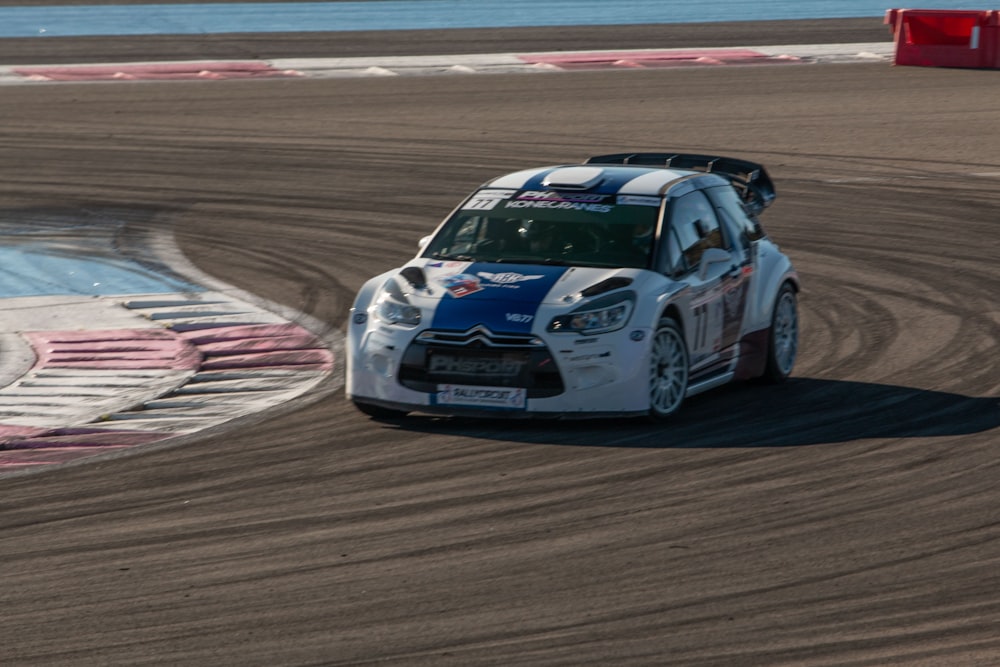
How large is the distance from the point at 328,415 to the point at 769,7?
35.6 m

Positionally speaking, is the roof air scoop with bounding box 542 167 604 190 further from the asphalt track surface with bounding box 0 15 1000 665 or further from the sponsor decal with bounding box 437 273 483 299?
the asphalt track surface with bounding box 0 15 1000 665

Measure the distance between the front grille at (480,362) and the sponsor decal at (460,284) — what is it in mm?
315

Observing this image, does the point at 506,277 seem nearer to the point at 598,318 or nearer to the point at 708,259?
the point at 598,318

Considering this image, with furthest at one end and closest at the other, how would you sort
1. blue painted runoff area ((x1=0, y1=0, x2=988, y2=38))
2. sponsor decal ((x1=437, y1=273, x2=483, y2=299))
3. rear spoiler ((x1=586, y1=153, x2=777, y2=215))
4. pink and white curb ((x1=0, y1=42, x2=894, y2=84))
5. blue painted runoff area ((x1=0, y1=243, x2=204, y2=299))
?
1. blue painted runoff area ((x1=0, y1=0, x2=988, y2=38))
2. pink and white curb ((x1=0, y1=42, x2=894, y2=84))
3. blue painted runoff area ((x1=0, y1=243, x2=204, y2=299))
4. rear spoiler ((x1=586, y1=153, x2=777, y2=215))
5. sponsor decal ((x1=437, y1=273, x2=483, y2=299))

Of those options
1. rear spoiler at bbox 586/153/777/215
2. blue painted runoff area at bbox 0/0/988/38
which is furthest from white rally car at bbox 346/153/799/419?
blue painted runoff area at bbox 0/0/988/38

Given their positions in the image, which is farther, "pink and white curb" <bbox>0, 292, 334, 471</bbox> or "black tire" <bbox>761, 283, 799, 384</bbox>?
"black tire" <bbox>761, 283, 799, 384</bbox>

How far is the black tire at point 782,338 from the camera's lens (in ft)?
37.5

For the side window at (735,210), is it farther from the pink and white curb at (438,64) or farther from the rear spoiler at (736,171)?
the pink and white curb at (438,64)

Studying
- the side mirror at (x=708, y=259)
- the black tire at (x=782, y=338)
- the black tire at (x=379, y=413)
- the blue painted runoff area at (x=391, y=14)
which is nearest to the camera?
the black tire at (x=379, y=413)

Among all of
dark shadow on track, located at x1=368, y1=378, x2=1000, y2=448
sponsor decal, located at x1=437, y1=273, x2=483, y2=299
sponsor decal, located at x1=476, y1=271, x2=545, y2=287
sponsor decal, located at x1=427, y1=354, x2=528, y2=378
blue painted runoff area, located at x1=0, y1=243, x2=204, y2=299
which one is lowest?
blue painted runoff area, located at x1=0, y1=243, x2=204, y2=299

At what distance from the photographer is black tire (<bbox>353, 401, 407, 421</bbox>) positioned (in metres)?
10.4

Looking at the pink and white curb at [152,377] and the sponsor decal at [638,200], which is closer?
the pink and white curb at [152,377]

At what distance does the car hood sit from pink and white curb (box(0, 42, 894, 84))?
19931 mm

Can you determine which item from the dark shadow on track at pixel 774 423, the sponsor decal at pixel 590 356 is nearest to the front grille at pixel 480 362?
the sponsor decal at pixel 590 356
